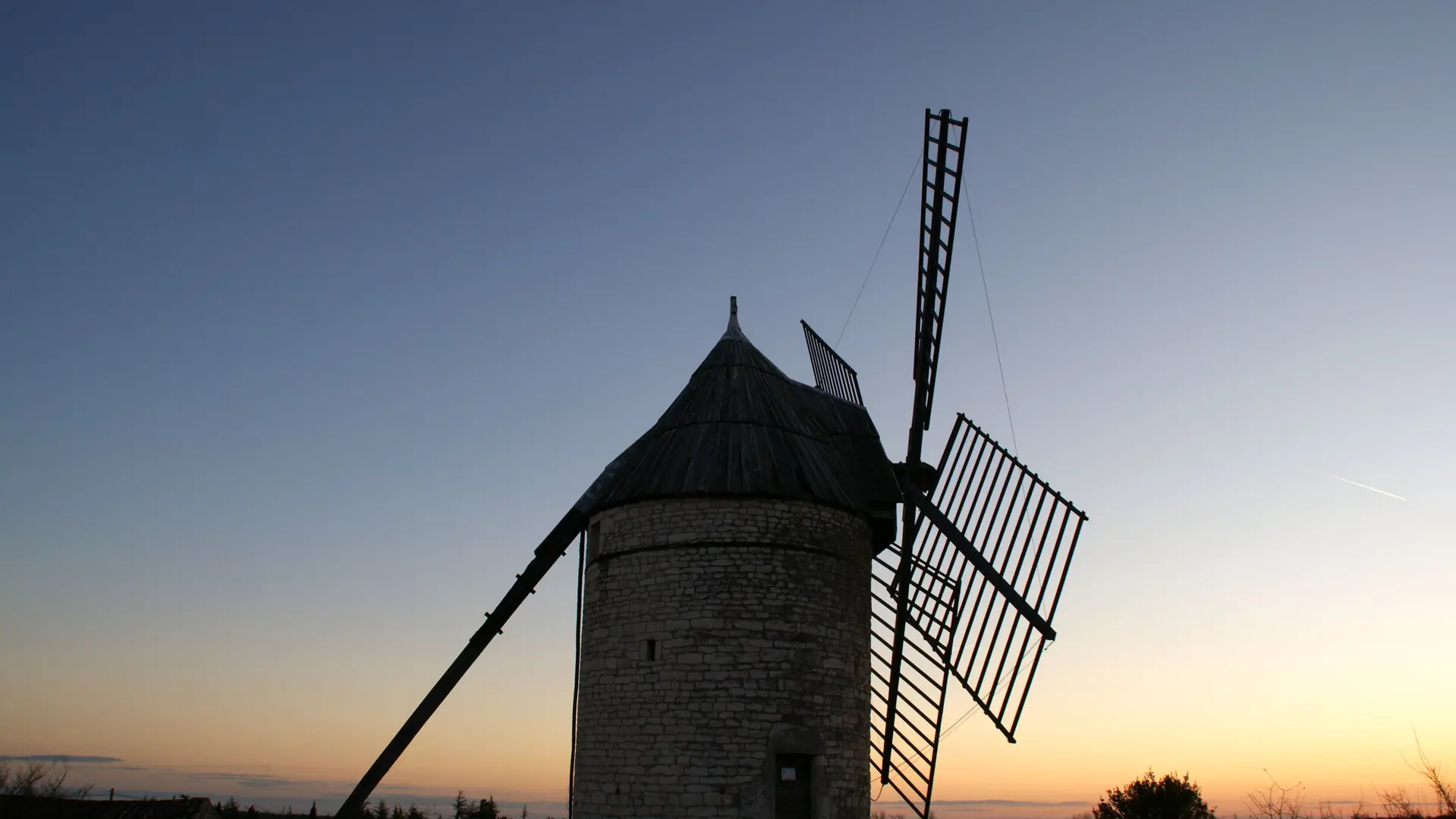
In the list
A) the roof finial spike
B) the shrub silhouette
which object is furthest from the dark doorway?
the shrub silhouette

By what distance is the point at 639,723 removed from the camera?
1036 cm

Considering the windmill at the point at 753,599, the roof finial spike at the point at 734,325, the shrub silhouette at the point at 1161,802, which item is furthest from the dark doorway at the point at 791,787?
the shrub silhouette at the point at 1161,802

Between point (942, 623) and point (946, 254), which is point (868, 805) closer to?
point (942, 623)

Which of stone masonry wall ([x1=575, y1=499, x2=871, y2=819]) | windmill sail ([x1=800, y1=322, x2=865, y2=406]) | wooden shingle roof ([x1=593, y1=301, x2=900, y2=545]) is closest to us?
stone masonry wall ([x1=575, y1=499, x2=871, y2=819])

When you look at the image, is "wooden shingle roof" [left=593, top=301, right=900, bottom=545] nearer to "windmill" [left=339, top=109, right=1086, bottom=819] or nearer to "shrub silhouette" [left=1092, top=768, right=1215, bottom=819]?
"windmill" [left=339, top=109, right=1086, bottom=819]

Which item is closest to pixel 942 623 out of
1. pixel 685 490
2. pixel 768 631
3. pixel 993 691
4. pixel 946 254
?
pixel 993 691

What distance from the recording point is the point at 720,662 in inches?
407

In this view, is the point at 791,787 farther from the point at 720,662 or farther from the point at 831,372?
the point at 831,372

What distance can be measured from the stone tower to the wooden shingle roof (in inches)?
1.3

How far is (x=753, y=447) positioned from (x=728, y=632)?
2.26 m

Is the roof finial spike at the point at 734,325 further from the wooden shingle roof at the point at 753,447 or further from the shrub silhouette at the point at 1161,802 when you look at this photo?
the shrub silhouette at the point at 1161,802

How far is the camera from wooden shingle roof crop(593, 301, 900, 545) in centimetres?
1127

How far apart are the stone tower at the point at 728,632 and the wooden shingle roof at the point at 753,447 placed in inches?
1.3

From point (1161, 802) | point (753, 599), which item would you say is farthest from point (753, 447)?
point (1161, 802)
